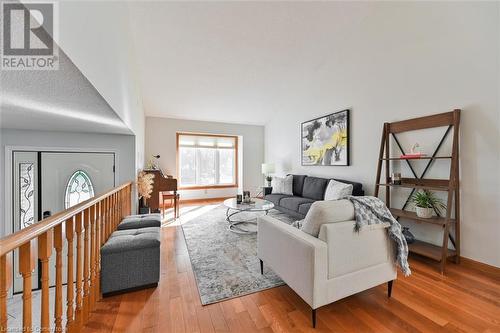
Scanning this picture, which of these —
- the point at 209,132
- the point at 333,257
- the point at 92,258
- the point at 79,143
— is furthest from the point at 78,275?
the point at 209,132

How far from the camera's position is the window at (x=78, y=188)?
2.93 m

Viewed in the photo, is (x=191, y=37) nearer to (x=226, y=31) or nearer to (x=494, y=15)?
(x=226, y=31)

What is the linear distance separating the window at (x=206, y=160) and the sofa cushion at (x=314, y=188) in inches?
116

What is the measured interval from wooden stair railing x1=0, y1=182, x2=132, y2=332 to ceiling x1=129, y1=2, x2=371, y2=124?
8.71ft

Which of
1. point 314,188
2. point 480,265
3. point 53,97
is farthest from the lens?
point 314,188

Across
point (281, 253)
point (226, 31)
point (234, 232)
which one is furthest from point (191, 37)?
point (281, 253)

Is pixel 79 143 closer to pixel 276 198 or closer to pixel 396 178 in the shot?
pixel 276 198

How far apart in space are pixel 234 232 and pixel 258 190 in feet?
11.4

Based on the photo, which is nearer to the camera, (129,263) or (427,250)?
(129,263)

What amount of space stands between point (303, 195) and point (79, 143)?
4.07m

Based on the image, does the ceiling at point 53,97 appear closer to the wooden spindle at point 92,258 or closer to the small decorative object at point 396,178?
the wooden spindle at point 92,258

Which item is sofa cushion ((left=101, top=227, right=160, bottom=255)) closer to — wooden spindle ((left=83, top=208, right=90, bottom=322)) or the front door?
wooden spindle ((left=83, top=208, right=90, bottom=322))

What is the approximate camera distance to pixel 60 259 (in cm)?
118

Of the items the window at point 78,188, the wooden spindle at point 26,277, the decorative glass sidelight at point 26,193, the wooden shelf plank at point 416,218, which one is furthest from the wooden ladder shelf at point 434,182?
the decorative glass sidelight at point 26,193
